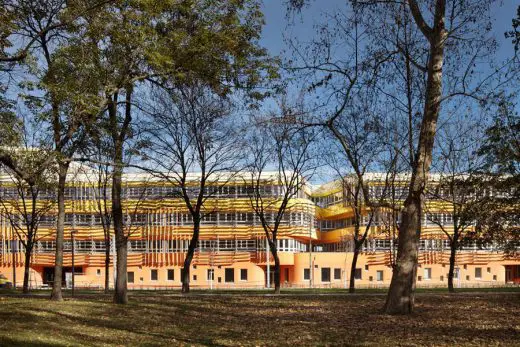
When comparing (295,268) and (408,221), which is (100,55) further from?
(295,268)

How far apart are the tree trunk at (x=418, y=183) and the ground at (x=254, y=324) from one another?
676 mm

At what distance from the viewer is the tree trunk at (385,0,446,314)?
17.6 m

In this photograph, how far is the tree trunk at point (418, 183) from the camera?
57.8 feet

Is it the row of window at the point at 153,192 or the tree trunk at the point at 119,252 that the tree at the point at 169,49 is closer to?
the tree trunk at the point at 119,252

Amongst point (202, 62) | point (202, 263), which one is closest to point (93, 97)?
point (202, 62)

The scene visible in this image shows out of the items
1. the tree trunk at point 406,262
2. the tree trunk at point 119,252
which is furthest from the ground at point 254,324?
the tree trunk at point 119,252

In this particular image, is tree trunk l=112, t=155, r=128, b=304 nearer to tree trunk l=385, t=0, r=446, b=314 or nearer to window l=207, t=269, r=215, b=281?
tree trunk l=385, t=0, r=446, b=314

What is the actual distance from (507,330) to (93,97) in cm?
1214

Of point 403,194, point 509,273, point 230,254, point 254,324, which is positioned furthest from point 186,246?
point 254,324

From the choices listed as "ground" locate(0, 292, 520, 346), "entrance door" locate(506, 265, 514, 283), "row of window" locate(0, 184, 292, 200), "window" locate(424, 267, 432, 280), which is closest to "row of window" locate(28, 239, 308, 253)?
"row of window" locate(0, 184, 292, 200)

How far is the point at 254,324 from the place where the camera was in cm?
1695

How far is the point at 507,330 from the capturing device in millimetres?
14391

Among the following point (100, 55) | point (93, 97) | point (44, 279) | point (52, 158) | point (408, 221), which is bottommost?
point (44, 279)

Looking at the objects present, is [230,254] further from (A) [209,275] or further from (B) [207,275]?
(B) [207,275]
